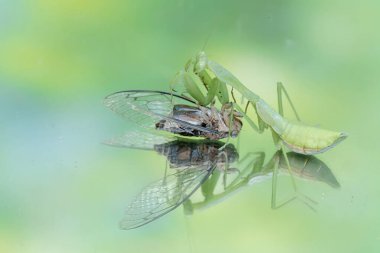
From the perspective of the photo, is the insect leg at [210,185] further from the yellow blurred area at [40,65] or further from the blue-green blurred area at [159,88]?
the yellow blurred area at [40,65]

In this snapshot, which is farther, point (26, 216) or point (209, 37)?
point (209, 37)

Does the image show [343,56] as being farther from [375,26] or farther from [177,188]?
[177,188]

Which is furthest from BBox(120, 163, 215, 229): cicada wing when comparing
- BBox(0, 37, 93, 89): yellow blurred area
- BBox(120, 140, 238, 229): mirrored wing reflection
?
BBox(0, 37, 93, 89): yellow blurred area

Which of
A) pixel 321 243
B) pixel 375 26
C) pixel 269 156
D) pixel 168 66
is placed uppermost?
pixel 375 26

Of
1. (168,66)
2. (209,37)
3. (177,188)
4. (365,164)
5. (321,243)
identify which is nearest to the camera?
(321,243)

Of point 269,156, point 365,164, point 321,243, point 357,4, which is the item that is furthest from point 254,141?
point 357,4

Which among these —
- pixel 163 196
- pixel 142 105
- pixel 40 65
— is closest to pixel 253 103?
pixel 142 105

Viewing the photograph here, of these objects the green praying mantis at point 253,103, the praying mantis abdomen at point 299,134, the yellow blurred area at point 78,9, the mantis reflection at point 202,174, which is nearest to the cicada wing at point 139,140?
the mantis reflection at point 202,174
